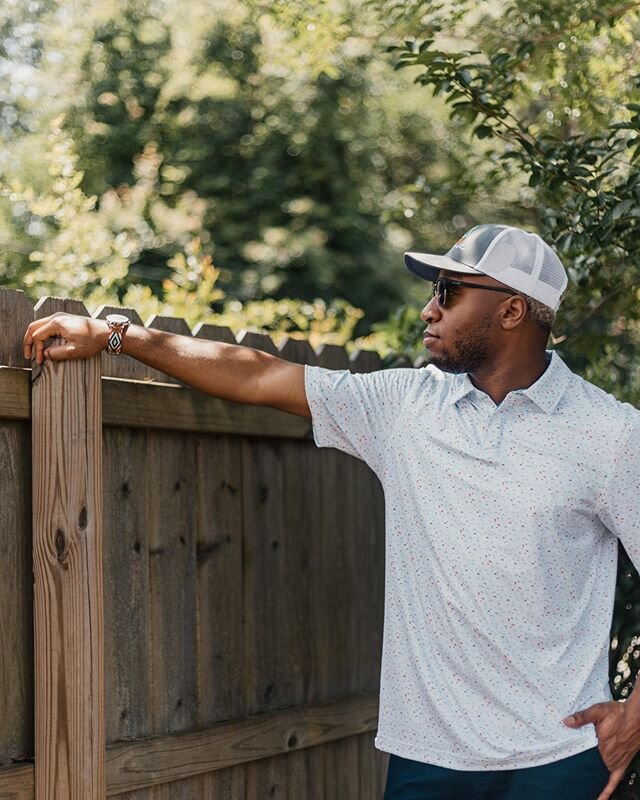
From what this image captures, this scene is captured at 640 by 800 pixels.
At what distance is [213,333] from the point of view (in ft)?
11.6

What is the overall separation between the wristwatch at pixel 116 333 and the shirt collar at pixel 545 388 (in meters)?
0.83

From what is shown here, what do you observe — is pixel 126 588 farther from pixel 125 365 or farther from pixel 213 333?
pixel 213 333

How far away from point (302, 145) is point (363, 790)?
1389cm

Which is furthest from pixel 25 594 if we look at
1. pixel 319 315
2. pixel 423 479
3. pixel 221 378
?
pixel 319 315

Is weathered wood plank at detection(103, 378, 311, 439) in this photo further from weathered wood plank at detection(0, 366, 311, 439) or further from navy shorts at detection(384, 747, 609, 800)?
navy shorts at detection(384, 747, 609, 800)

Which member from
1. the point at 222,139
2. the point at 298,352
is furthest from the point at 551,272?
the point at 222,139

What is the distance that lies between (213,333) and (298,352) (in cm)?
49

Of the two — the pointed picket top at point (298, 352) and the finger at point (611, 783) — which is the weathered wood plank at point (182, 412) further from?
the finger at point (611, 783)

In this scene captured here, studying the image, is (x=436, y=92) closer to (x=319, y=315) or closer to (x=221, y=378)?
(x=221, y=378)

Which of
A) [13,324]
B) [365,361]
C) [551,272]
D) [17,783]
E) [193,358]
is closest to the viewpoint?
[17,783]

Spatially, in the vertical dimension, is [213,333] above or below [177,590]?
above

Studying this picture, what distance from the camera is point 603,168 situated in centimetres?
434

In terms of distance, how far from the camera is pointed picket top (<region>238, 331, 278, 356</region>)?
370cm

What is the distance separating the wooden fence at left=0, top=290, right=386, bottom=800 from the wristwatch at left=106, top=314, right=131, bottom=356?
0.08m
